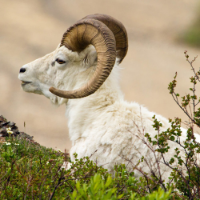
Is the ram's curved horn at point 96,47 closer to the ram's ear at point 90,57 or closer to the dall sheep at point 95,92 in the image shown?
the dall sheep at point 95,92

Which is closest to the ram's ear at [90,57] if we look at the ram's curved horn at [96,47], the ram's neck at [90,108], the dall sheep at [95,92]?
the dall sheep at [95,92]

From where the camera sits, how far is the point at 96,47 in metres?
4.79

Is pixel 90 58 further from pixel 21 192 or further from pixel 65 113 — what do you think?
pixel 21 192

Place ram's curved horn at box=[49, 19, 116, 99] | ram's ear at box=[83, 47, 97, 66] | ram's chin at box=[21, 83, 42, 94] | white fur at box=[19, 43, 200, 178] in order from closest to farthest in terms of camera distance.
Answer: white fur at box=[19, 43, 200, 178]
ram's curved horn at box=[49, 19, 116, 99]
ram's ear at box=[83, 47, 97, 66]
ram's chin at box=[21, 83, 42, 94]

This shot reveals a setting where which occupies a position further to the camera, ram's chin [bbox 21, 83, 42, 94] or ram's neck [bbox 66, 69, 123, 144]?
ram's chin [bbox 21, 83, 42, 94]

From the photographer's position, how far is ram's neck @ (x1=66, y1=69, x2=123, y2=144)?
16.2 feet

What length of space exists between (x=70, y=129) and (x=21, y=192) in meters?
2.46

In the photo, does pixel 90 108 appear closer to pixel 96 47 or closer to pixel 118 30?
pixel 96 47

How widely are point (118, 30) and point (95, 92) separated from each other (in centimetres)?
134

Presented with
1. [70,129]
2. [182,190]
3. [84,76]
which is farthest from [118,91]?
[182,190]

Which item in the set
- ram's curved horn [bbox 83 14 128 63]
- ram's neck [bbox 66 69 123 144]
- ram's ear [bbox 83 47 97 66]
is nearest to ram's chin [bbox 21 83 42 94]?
ram's neck [bbox 66 69 123 144]

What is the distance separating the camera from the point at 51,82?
555cm

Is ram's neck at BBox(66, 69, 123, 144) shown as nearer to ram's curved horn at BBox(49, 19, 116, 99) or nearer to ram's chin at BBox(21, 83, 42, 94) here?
ram's curved horn at BBox(49, 19, 116, 99)

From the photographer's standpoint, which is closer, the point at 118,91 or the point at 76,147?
the point at 76,147
